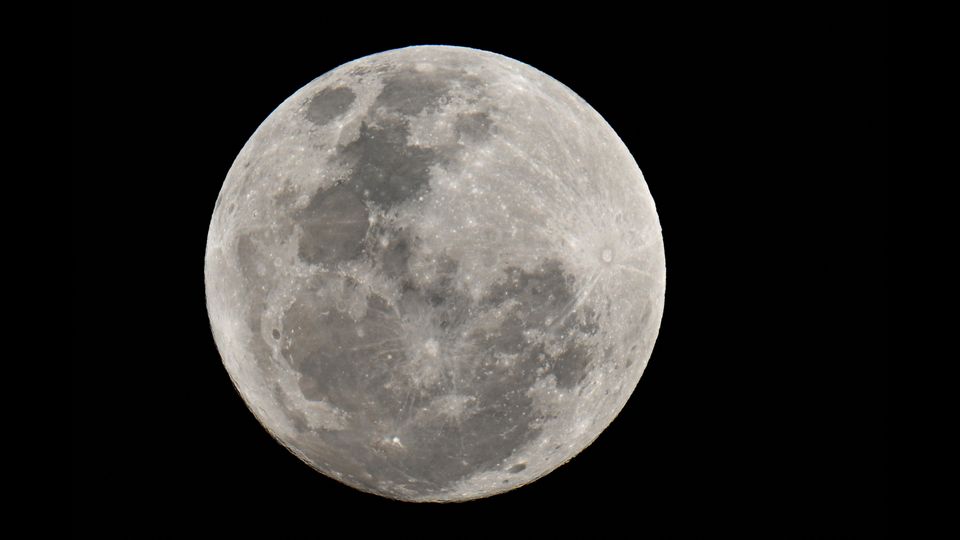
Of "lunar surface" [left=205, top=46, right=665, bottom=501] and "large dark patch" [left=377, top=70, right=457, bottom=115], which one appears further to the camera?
"large dark patch" [left=377, top=70, right=457, bottom=115]

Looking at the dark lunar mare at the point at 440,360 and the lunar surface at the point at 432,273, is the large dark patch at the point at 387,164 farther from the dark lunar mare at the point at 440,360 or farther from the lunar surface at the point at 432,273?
the dark lunar mare at the point at 440,360

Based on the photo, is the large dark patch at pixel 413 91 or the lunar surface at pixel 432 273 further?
the large dark patch at pixel 413 91

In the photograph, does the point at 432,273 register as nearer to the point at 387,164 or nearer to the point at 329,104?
the point at 387,164

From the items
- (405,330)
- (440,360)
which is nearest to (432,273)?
(405,330)

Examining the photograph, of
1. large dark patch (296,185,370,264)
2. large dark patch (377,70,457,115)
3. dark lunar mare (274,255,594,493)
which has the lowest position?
dark lunar mare (274,255,594,493)

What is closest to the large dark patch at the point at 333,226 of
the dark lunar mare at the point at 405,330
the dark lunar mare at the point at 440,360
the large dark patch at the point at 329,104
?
the dark lunar mare at the point at 405,330

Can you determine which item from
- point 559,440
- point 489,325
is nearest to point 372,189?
point 489,325

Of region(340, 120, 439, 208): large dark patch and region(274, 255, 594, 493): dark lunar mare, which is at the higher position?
region(340, 120, 439, 208): large dark patch

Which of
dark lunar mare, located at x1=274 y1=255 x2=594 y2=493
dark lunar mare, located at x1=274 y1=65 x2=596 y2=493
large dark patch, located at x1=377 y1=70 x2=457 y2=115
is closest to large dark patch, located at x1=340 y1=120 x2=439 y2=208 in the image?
dark lunar mare, located at x1=274 y1=65 x2=596 y2=493

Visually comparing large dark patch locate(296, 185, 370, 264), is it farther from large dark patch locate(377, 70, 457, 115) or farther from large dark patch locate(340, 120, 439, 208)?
large dark patch locate(377, 70, 457, 115)
